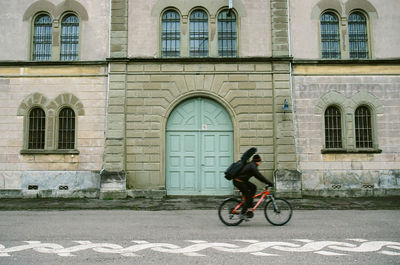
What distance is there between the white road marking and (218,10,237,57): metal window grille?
402 inches

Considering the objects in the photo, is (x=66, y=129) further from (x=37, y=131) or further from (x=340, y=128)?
(x=340, y=128)

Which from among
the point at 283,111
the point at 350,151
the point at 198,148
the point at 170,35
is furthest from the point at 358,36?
the point at 198,148

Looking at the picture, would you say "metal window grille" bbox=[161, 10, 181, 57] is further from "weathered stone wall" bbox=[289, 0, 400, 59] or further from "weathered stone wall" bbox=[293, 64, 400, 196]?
"weathered stone wall" bbox=[293, 64, 400, 196]

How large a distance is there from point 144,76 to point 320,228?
9764 mm

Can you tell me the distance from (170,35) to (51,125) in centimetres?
653

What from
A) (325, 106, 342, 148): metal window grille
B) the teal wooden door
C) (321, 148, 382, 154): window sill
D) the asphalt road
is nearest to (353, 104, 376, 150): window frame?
(321, 148, 382, 154): window sill

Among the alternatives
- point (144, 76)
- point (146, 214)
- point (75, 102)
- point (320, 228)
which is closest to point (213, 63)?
point (144, 76)

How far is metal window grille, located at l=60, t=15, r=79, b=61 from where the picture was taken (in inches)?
596

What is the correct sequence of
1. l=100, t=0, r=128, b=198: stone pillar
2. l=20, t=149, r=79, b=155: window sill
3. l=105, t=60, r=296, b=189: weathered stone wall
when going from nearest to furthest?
1. l=100, t=0, r=128, b=198: stone pillar
2. l=105, t=60, r=296, b=189: weathered stone wall
3. l=20, t=149, r=79, b=155: window sill

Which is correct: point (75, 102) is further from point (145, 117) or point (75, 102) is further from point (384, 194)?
point (384, 194)

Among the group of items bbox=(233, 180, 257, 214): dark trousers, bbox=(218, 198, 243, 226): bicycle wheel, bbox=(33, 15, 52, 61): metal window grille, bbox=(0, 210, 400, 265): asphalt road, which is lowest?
bbox=(0, 210, 400, 265): asphalt road

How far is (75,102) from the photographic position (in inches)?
581

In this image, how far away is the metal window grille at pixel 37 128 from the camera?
14.8 meters

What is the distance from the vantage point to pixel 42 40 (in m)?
15.2
